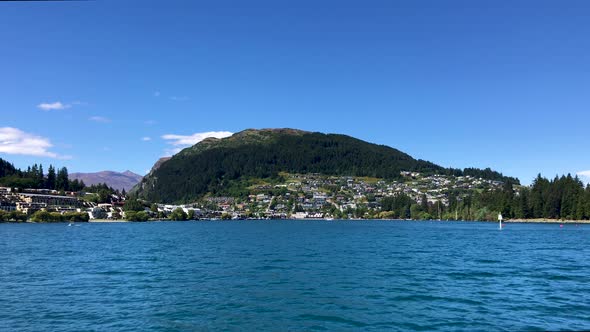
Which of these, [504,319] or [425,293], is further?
[425,293]

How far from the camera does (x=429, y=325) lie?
17141 millimetres

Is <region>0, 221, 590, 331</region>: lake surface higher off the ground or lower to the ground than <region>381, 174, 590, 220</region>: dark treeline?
lower

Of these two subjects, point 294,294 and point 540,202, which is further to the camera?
point 540,202

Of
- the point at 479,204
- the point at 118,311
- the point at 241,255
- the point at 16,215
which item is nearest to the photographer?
the point at 118,311

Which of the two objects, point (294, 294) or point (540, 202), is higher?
point (540, 202)

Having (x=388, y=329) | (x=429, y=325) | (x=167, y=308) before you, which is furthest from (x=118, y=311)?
(x=429, y=325)

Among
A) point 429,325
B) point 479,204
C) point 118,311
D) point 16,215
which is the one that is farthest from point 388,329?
point 479,204

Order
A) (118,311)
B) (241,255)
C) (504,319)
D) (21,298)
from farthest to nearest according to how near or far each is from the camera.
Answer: (241,255) → (21,298) → (118,311) → (504,319)

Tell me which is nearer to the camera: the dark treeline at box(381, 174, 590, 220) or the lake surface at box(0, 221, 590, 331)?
the lake surface at box(0, 221, 590, 331)

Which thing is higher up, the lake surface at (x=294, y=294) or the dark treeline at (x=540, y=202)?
the dark treeline at (x=540, y=202)

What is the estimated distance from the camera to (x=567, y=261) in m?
38.2

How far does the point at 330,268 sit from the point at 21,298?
62.7 ft

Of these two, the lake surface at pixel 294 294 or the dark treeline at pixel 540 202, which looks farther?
the dark treeline at pixel 540 202

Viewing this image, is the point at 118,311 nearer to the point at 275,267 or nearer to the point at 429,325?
the point at 429,325
